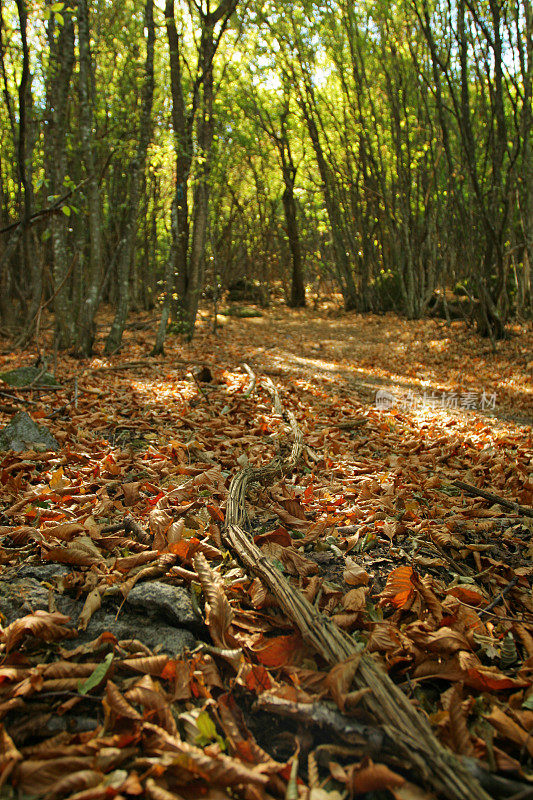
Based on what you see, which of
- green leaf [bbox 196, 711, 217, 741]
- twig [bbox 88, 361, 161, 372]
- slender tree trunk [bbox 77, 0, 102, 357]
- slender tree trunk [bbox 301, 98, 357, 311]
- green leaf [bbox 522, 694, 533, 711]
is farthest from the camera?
slender tree trunk [bbox 301, 98, 357, 311]

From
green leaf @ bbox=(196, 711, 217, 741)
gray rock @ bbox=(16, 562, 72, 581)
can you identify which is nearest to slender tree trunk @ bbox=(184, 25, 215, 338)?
gray rock @ bbox=(16, 562, 72, 581)

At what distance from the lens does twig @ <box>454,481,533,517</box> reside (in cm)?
279

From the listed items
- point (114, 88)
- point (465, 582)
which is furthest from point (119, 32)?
point (465, 582)

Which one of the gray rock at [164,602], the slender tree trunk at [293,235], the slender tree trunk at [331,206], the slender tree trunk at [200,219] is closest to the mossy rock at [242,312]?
the slender tree trunk at [293,235]

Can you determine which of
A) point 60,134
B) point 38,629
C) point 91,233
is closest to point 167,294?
point 91,233

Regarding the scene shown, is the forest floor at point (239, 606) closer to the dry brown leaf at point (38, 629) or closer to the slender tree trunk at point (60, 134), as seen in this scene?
the dry brown leaf at point (38, 629)

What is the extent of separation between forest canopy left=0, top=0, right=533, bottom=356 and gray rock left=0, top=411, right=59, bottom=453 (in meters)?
1.19

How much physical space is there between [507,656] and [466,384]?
22.3ft

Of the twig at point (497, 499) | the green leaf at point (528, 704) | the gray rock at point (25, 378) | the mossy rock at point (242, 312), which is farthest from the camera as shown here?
the mossy rock at point (242, 312)

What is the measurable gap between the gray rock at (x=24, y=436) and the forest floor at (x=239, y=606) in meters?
0.14

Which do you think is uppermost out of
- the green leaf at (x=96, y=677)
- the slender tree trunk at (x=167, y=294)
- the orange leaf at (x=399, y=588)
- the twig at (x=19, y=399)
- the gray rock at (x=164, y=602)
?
A: the slender tree trunk at (x=167, y=294)

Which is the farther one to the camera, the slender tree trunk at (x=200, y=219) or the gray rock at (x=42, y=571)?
the slender tree trunk at (x=200, y=219)

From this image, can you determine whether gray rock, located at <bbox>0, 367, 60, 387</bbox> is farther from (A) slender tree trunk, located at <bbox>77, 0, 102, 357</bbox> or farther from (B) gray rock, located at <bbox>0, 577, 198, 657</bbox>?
(B) gray rock, located at <bbox>0, 577, 198, 657</bbox>

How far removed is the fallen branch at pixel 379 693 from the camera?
3.86ft
